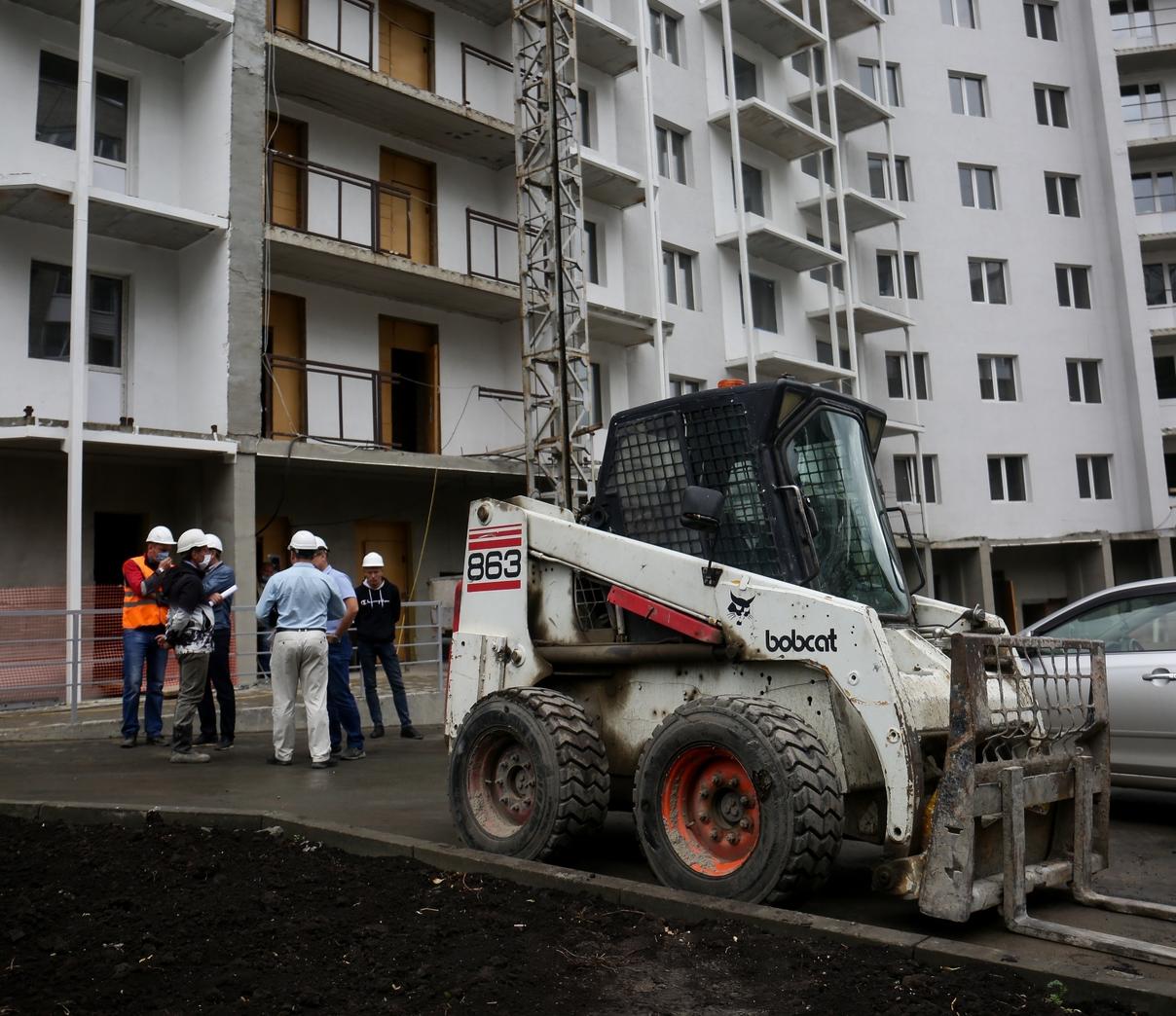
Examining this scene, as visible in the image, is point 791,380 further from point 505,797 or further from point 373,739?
point 373,739

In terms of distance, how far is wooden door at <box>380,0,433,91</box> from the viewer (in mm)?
19844

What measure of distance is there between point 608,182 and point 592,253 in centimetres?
156

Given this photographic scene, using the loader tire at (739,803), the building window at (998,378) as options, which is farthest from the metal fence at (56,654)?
the building window at (998,378)

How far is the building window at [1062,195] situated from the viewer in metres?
33.6

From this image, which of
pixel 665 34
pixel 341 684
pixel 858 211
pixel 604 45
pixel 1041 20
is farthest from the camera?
pixel 1041 20

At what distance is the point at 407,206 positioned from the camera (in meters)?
19.4

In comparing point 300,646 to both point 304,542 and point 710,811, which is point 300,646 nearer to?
point 304,542

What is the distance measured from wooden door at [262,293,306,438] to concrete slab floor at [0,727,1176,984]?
7.02 metres

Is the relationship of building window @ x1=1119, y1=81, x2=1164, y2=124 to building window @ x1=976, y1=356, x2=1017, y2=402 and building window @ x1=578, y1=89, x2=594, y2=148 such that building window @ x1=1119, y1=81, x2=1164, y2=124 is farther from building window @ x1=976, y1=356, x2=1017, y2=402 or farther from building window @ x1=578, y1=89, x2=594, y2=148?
building window @ x1=578, y1=89, x2=594, y2=148

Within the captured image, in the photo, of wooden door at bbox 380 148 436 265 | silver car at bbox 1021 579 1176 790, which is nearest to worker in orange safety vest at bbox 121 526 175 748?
silver car at bbox 1021 579 1176 790

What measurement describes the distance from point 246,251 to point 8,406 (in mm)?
3937

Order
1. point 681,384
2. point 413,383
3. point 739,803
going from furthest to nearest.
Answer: point 681,384, point 413,383, point 739,803

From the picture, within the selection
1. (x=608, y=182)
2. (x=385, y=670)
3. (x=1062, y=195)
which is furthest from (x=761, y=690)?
(x=1062, y=195)

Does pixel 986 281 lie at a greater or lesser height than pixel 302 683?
greater
